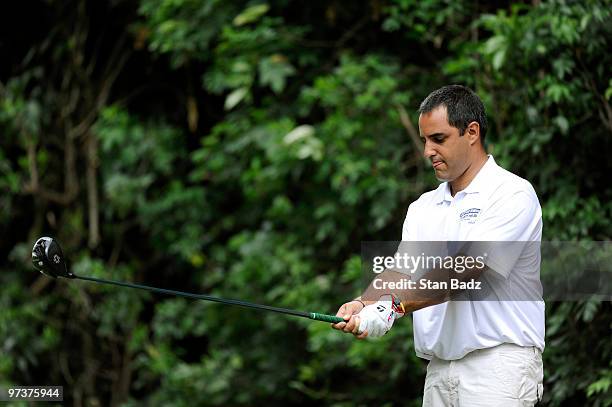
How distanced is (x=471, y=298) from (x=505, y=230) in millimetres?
261

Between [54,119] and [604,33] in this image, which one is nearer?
[604,33]

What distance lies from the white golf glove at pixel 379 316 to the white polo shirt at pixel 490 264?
14cm

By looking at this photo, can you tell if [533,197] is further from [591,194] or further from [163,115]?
[163,115]

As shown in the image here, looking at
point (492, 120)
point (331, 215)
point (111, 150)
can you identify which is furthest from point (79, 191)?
point (492, 120)

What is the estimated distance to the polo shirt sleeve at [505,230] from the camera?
134 inches

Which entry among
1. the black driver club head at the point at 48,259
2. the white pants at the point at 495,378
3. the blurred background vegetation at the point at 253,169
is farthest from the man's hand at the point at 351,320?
the blurred background vegetation at the point at 253,169

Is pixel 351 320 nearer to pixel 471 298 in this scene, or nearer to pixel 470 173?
pixel 471 298

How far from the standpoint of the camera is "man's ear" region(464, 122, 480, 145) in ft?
11.8

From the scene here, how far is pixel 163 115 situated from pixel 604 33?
396 centimetres

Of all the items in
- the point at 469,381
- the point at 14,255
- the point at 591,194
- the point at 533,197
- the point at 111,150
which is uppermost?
the point at 533,197

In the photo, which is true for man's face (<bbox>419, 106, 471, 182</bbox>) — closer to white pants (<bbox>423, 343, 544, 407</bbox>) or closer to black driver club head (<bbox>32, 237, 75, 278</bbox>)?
white pants (<bbox>423, 343, 544, 407</bbox>)

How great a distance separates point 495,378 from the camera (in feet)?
11.2

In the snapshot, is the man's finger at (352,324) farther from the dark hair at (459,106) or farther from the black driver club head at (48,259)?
the black driver club head at (48,259)

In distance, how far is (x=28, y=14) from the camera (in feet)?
28.1
